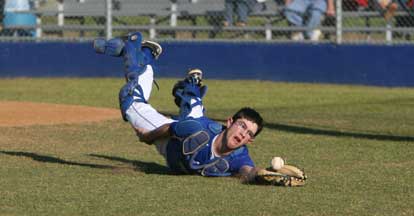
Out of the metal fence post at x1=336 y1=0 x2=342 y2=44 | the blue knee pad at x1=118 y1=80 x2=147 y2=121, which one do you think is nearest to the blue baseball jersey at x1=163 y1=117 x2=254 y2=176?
the blue knee pad at x1=118 y1=80 x2=147 y2=121

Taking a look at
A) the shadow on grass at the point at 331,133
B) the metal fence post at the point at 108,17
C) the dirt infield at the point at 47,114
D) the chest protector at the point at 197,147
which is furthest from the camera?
the metal fence post at the point at 108,17

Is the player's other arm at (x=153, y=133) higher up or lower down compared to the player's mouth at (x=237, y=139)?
lower down

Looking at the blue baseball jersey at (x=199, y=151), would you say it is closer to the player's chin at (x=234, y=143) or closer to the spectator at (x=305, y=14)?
the player's chin at (x=234, y=143)

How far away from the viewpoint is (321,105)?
45.1ft

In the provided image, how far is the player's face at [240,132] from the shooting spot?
285 inches

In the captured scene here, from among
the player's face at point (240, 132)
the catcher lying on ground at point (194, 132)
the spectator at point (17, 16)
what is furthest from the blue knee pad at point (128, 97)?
the spectator at point (17, 16)

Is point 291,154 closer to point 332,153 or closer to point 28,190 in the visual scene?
point 332,153

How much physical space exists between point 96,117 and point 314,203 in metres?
5.80

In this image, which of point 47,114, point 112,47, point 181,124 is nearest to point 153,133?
point 181,124

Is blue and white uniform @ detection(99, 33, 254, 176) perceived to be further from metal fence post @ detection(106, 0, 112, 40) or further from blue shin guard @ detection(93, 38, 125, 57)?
metal fence post @ detection(106, 0, 112, 40)

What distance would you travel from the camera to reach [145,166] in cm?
843

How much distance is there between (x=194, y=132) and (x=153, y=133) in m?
0.47

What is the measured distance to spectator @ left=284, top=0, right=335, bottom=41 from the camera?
1703 cm

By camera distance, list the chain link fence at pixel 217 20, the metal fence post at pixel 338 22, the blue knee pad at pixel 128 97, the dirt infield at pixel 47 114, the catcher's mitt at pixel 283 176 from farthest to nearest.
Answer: the chain link fence at pixel 217 20 < the metal fence post at pixel 338 22 < the dirt infield at pixel 47 114 < the blue knee pad at pixel 128 97 < the catcher's mitt at pixel 283 176
